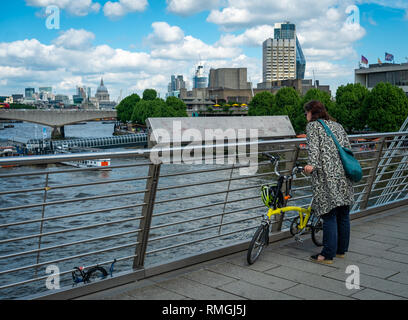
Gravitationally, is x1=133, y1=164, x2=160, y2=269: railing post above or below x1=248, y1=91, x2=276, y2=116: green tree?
below

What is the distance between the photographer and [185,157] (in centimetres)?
480

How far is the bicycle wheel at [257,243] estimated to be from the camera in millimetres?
5117

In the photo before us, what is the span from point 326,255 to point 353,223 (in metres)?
2.26

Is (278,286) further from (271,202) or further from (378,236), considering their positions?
(378,236)

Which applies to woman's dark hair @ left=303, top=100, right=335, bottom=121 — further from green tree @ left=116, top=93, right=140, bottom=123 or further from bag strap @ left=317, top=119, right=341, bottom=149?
green tree @ left=116, top=93, right=140, bottom=123

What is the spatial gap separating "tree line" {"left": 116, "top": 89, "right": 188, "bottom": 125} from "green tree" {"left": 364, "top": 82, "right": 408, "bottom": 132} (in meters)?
52.3

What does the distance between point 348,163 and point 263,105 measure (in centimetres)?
8467

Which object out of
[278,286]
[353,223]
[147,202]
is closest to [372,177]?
[353,223]

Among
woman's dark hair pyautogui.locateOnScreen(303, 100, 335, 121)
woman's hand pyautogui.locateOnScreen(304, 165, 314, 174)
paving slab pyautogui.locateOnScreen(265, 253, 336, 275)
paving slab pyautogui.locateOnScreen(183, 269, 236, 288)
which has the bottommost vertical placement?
paving slab pyautogui.locateOnScreen(265, 253, 336, 275)

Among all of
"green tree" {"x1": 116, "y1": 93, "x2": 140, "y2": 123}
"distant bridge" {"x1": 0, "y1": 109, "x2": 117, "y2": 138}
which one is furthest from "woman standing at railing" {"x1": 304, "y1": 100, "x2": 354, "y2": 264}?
"green tree" {"x1": 116, "y1": 93, "x2": 140, "y2": 123}

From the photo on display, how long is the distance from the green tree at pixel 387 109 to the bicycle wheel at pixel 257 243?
50.8 meters

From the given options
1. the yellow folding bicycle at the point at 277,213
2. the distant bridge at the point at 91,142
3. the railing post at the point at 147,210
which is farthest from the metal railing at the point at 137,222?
the distant bridge at the point at 91,142

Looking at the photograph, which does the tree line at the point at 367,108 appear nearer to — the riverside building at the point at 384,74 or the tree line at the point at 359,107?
the tree line at the point at 359,107

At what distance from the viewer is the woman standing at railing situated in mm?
5098
